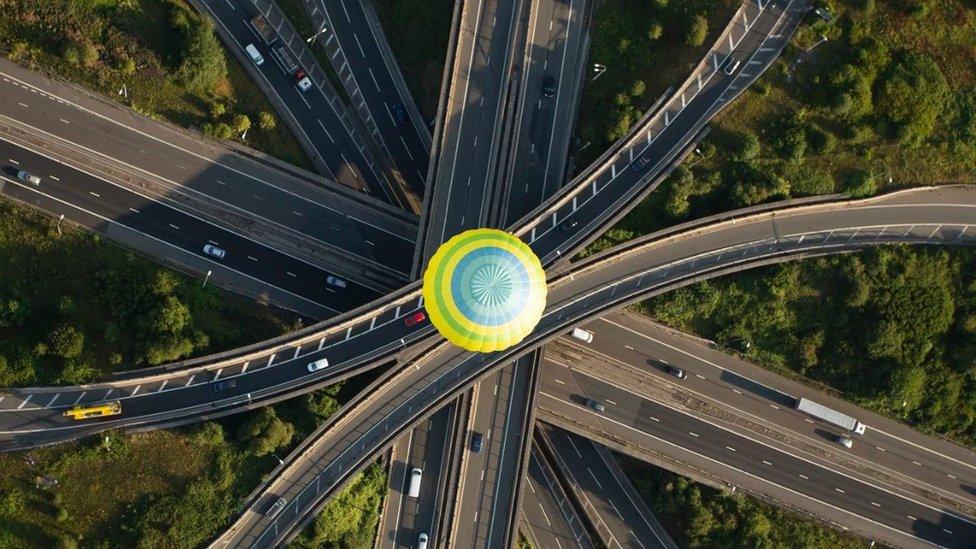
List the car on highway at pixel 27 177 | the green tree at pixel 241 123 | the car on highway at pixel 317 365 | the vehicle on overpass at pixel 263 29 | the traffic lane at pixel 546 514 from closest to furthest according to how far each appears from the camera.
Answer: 1. the car on highway at pixel 317 365
2. the car on highway at pixel 27 177
3. the green tree at pixel 241 123
4. the vehicle on overpass at pixel 263 29
5. the traffic lane at pixel 546 514

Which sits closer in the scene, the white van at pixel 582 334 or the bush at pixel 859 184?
the bush at pixel 859 184

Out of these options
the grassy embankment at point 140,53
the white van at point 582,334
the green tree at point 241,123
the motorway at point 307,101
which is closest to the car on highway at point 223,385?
the motorway at point 307,101

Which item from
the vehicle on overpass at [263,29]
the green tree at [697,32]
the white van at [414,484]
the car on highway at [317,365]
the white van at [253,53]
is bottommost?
the white van at [414,484]

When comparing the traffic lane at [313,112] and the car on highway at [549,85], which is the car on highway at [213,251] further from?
the car on highway at [549,85]

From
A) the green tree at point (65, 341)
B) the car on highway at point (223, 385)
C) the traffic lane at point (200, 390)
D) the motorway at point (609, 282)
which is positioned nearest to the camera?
the green tree at point (65, 341)

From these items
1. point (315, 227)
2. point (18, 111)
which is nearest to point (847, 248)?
point (315, 227)

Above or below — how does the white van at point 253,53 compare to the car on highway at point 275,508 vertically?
above

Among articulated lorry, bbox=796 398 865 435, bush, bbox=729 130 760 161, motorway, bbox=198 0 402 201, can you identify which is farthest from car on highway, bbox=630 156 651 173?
articulated lorry, bbox=796 398 865 435

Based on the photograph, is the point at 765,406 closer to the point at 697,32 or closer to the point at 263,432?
the point at 697,32
